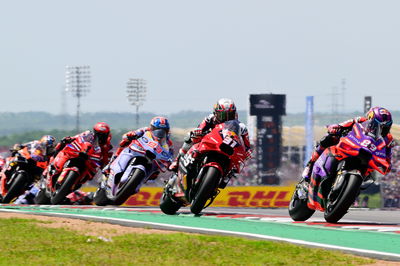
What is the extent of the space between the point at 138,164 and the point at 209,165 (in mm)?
4270

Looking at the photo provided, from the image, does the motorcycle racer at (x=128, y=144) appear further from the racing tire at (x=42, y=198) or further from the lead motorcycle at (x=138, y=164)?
the racing tire at (x=42, y=198)

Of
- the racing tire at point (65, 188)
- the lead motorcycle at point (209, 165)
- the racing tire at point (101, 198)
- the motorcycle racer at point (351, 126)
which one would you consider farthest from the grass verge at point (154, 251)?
the racing tire at point (65, 188)

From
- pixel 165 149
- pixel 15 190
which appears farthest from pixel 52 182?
pixel 165 149

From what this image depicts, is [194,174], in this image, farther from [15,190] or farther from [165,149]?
[15,190]

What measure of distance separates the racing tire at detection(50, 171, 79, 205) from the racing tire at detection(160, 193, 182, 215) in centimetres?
536

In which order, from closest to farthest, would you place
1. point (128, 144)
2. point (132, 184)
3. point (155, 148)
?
point (132, 184), point (155, 148), point (128, 144)

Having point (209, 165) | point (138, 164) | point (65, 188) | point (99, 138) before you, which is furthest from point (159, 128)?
point (209, 165)

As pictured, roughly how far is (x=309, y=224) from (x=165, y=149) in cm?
594

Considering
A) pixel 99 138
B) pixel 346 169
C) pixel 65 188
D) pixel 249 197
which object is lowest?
pixel 249 197

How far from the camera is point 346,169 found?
14.8m

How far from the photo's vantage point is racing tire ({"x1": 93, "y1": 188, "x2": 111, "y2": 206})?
68.1ft

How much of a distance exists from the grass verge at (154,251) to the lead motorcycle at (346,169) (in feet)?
10.8

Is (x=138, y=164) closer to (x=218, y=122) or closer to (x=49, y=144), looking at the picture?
(x=218, y=122)

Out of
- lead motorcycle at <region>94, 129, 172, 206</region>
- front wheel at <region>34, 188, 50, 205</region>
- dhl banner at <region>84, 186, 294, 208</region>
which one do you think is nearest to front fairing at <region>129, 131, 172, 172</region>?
lead motorcycle at <region>94, 129, 172, 206</region>
